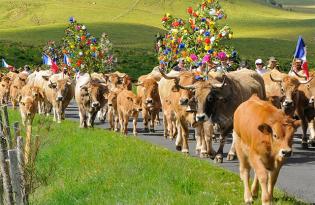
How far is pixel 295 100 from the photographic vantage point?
18.1 m

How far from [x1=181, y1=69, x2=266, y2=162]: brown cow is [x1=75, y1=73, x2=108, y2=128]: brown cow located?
6.60 metres

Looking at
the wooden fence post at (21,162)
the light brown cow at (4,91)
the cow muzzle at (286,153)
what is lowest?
the light brown cow at (4,91)

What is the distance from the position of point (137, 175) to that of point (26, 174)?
7.11 ft

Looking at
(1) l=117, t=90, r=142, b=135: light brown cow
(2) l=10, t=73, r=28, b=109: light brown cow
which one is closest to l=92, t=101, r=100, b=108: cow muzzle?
(1) l=117, t=90, r=142, b=135: light brown cow

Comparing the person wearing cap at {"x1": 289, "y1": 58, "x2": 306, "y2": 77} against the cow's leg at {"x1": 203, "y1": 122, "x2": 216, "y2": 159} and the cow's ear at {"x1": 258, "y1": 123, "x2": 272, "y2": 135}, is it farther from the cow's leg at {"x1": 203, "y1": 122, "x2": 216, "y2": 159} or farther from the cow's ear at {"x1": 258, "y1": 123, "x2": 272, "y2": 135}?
the cow's ear at {"x1": 258, "y1": 123, "x2": 272, "y2": 135}

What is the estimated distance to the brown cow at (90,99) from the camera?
22.3 metres

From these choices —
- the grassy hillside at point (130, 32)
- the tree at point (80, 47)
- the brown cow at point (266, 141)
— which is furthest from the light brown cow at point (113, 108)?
the grassy hillside at point (130, 32)

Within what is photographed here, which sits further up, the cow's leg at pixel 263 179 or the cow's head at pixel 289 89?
the cow's leg at pixel 263 179

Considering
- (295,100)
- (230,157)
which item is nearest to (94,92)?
(295,100)

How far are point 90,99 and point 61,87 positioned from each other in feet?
9.77

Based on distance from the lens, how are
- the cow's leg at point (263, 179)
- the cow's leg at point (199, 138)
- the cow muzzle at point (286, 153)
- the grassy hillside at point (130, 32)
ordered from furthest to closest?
1. the grassy hillside at point (130, 32)
2. the cow's leg at point (199, 138)
3. the cow's leg at point (263, 179)
4. the cow muzzle at point (286, 153)

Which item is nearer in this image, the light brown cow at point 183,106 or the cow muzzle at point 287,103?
the light brown cow at point 183,106

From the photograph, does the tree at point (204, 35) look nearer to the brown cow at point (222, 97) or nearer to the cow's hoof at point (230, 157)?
the brown cow at point (222, 97)

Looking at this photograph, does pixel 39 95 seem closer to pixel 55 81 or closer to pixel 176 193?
pixel 55 81
